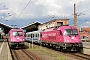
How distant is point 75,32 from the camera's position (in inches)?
950

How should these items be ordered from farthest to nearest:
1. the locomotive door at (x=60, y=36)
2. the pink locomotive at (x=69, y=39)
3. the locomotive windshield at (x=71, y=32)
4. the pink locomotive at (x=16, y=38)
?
the pink locomotive at (x=16, y=38)
the locomotive door at (x=60, y=36)
the locomotive windshield at (x=71, y=32)
the pink locomotive at (x=69, y=39)

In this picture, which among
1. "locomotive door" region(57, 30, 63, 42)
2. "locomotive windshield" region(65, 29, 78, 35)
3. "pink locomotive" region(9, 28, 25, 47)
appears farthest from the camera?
"pink locomotive" region(9, 28, 25, 47)

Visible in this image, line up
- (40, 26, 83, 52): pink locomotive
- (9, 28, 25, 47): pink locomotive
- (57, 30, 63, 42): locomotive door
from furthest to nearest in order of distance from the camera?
(9, 28, 25, 47): pink locomotive
(57, 30, 63, 42): locomotive door
(40, 26, 83, 52): pink locomotive

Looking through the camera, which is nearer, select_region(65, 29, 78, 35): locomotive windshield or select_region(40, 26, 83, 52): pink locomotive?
select_region(40, 26, 83, 52): pink locomotive

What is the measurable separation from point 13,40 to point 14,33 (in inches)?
49.3

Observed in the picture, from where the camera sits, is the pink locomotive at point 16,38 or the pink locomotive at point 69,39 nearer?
the pink locomotive at point 69,39

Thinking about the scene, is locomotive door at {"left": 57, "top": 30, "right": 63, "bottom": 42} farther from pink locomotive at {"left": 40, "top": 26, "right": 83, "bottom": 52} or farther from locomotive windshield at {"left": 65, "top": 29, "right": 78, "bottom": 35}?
locomotive windshield at {"left": 65, "top": 29, "right": 78, "bottom": 35}

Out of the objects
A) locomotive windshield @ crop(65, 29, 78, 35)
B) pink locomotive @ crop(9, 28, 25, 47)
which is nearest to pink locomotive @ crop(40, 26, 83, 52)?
locomotive windshield @ crop(65, 29, 78, 35)

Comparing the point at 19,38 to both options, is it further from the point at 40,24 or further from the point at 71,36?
the point at 40,24

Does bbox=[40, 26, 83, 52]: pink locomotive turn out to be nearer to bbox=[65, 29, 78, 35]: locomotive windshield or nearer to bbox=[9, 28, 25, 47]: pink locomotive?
bbox=[65, 29, 78, 35]: locomotive windshield

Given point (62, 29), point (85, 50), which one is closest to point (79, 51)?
point (85, 50)

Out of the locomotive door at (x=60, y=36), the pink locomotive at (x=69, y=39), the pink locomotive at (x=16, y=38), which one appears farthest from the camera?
the pink locomotive at (x=16, y=38)

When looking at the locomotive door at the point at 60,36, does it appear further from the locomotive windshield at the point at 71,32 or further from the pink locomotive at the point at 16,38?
the pink locomotive at the point at 16,38

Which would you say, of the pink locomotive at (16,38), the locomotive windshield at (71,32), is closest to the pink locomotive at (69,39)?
the locomotive windshield at (71,32)
